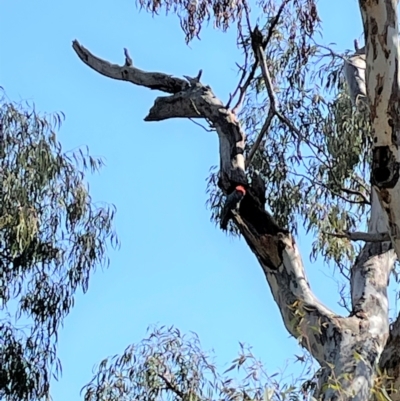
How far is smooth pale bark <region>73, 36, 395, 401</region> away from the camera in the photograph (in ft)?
10.5

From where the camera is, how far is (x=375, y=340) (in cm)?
336

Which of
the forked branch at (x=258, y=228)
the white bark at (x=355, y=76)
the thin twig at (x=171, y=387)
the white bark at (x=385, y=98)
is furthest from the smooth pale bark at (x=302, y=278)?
the thin twig at (x=171, y=387)

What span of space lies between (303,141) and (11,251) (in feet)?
5.76

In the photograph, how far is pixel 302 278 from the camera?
363 cm

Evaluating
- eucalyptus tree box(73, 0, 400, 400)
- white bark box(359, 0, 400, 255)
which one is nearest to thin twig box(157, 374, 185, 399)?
eucalyptus tree box(73, 0, 400, 400)

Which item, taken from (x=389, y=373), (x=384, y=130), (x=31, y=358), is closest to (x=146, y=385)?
(x=31, y=358)

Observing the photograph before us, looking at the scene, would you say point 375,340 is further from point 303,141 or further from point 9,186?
point 9,186

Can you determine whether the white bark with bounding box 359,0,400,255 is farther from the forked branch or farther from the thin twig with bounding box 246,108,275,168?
the thin twig with bounding box 246,108,275,168

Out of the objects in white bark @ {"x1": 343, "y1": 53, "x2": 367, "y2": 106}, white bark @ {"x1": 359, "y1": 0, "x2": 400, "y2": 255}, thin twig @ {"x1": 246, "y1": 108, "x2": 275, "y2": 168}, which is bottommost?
white bark @ {"x1": 359, "y1": 0, "x2": 400, "y2": 255}

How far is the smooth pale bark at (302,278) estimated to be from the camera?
10.5 ft

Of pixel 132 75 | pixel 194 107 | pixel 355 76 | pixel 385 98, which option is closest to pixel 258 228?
pixel 194 107

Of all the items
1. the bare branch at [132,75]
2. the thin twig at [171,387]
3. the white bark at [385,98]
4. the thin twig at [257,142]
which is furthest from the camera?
the thin twig at [171,387]

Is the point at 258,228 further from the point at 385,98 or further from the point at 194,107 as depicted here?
the point at 385,98

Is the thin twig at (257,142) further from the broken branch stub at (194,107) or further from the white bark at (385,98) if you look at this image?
the white bark at (385,98)
